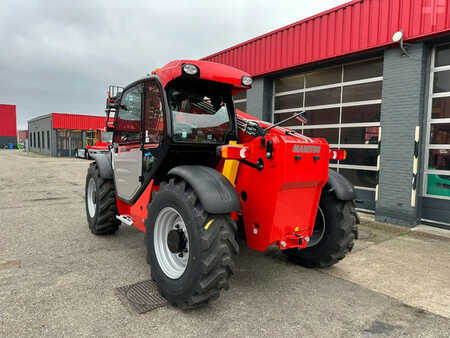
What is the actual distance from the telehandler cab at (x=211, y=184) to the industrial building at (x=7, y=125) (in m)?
68.4

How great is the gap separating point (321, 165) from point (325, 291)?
4.45ft

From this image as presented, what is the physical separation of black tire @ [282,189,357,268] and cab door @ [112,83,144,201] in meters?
2.33

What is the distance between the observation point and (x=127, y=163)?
413cm

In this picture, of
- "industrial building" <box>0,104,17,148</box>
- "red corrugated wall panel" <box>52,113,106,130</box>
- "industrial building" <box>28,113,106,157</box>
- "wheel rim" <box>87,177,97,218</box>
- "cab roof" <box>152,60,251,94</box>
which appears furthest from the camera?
"industrial building" <box>0,104,17,148</box>

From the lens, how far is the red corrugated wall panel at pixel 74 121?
33.7 m

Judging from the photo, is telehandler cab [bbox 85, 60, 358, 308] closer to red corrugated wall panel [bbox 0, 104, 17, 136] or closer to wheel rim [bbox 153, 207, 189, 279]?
wheel rim [bbox 153, 207, 189, 279]

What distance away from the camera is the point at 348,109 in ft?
24.5

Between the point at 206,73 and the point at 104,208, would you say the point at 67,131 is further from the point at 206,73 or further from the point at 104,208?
the point at 206,73

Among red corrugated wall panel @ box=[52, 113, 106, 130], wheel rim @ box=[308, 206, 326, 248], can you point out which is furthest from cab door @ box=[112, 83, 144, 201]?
red corrugated wall panel @ box=[52, 113, 106, 130]

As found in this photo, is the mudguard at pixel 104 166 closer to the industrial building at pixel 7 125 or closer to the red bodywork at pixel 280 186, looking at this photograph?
the red bodywork at pixel 280 186

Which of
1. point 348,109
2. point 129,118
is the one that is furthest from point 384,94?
point 129,118

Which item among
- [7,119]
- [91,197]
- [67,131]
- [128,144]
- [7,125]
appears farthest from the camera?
[7,125]

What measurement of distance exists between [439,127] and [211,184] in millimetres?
5530

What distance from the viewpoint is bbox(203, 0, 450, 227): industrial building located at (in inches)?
233
